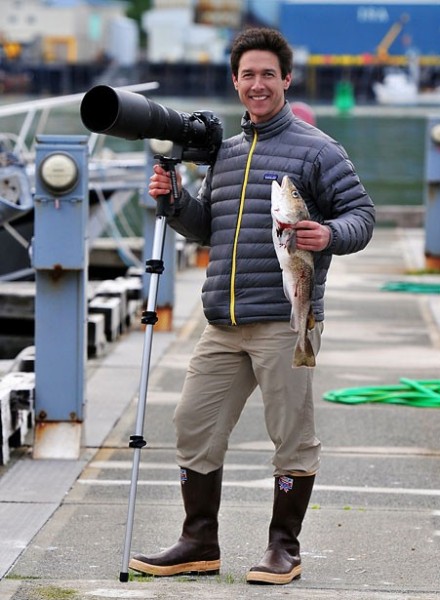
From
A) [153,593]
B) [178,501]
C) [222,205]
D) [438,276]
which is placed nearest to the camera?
[153,593]

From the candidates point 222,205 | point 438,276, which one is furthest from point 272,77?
point 438,276

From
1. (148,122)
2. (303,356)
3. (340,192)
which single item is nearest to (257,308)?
(303,356)

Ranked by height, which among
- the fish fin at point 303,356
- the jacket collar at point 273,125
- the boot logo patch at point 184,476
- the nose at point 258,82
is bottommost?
the boot logo patch at point 184,476

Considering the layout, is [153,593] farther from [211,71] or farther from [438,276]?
[211,71]

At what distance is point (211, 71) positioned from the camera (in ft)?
563

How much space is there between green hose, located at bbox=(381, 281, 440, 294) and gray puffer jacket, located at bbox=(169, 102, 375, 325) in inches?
351

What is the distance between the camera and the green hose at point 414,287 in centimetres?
1444

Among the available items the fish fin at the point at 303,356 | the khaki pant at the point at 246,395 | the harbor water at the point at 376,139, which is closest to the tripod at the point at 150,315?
the khaki pant at the point at 246,395

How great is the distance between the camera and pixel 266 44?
5.53m

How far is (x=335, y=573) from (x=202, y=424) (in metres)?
0.75

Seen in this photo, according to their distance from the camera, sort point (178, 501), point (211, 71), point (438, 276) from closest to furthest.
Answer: point (178, 501) < point (438, 276) < point (211, 71)

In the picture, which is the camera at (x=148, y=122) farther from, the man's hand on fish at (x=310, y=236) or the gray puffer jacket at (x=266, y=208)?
the man's hand on fish at (x=310, y=236)

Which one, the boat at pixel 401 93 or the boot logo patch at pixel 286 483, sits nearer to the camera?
the boot logo patch at pixel 286 483

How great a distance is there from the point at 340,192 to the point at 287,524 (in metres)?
1.21
